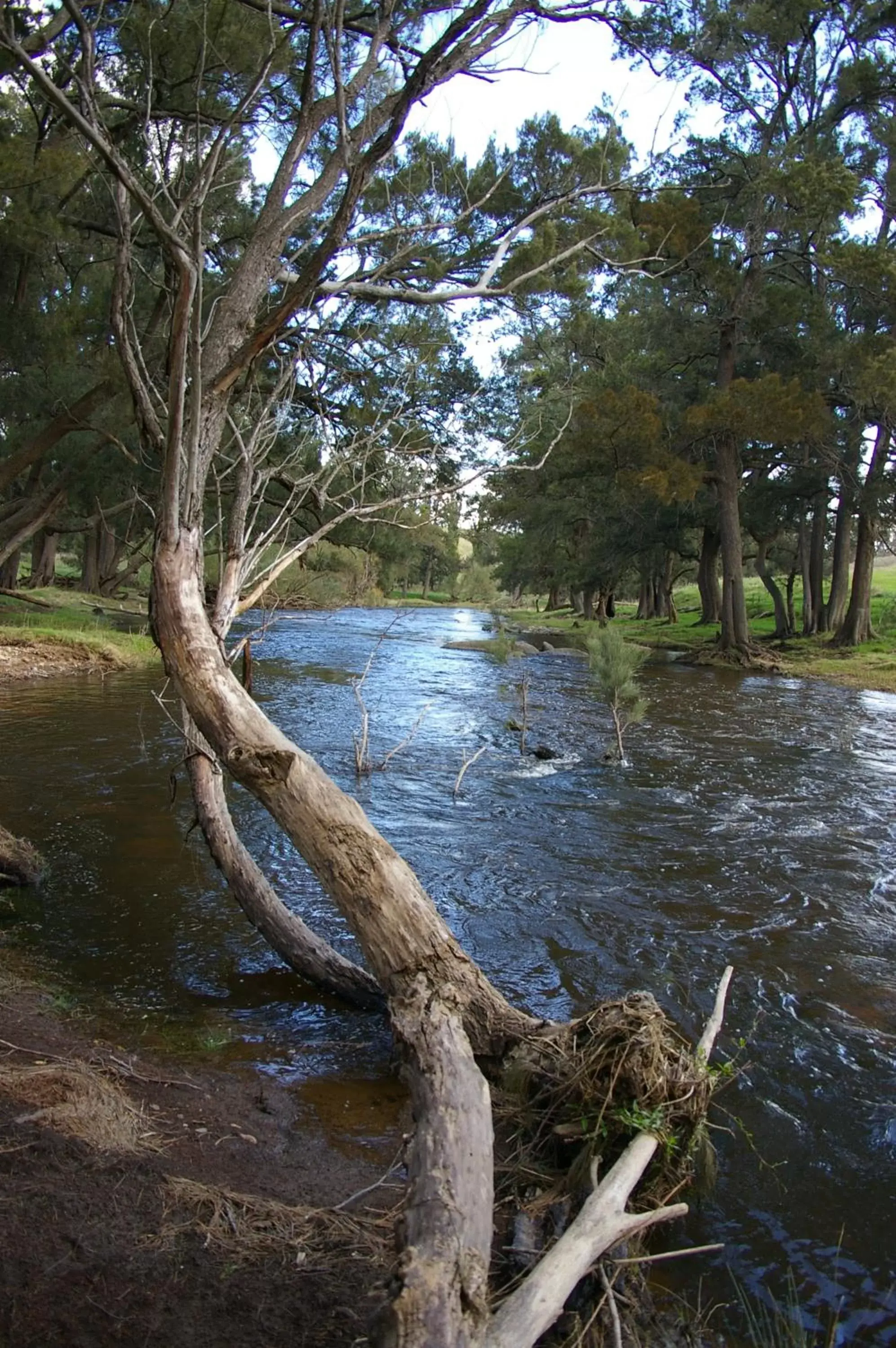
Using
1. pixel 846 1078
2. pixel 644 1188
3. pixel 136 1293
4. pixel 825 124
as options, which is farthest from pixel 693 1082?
pixel 825 124

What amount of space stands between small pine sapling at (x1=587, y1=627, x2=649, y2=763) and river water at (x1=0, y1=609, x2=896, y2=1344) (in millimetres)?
593

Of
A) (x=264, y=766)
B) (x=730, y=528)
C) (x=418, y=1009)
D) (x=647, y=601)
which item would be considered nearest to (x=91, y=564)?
(x=730, y=528)

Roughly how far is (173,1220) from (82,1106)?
651 mm

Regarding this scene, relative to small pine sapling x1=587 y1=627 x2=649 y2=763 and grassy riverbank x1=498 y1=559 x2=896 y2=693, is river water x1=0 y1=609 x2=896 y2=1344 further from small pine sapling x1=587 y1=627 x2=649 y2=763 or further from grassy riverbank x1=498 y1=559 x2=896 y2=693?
grassy riverbank x1=498 y1=559 x2=896 y2=693

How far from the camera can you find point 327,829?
11.5ft

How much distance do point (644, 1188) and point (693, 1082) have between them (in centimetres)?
35

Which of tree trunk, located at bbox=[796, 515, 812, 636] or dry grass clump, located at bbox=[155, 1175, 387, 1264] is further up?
tree trunk, located at bbox=[796, 515, 812, 636]

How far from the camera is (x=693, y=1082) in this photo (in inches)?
110

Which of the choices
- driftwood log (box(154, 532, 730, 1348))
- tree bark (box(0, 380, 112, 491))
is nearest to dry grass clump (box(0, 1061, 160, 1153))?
driftwood log (box(154, 532, 730, 1348))

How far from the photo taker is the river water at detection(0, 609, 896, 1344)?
3105mm

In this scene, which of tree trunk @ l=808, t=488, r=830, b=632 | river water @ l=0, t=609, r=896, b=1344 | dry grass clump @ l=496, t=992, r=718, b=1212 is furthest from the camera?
tree trunk @ l=808, t=488, r=830, b=632

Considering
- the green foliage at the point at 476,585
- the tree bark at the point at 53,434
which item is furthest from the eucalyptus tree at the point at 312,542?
the green foliage at the point at 476,585

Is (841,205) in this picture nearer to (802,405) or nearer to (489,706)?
(802,405)

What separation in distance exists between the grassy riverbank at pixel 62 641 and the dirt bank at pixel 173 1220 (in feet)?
31.6
